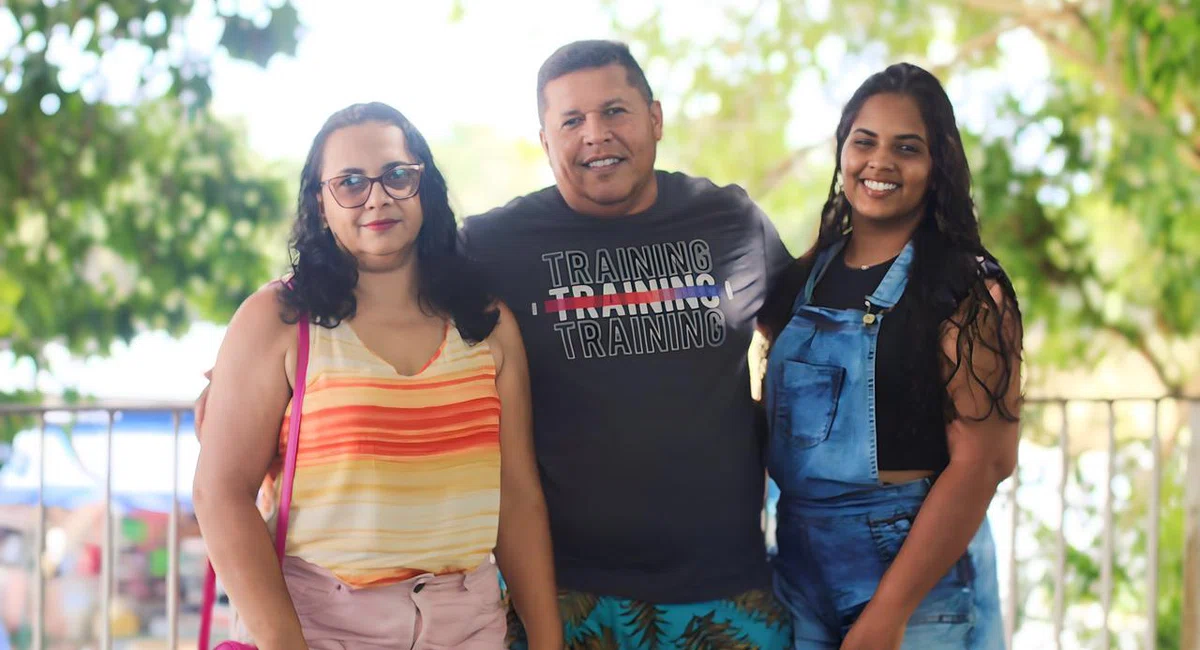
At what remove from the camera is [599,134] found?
2.04 m

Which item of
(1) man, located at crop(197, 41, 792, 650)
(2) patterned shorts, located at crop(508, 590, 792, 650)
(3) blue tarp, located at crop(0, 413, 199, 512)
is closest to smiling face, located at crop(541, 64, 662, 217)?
(1) man, located at crop(197, 41, 792, 650)

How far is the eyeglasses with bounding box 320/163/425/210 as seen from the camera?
5.64 feet

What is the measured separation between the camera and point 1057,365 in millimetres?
6316

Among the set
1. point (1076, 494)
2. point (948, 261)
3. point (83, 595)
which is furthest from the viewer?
point (83, 595)

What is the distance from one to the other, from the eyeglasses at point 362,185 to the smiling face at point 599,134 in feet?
1.34

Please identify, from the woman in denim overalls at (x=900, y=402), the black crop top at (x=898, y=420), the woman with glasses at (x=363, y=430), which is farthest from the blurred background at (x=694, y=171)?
the black crop top at (x=898, y=420)

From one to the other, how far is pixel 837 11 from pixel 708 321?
5.48 metres

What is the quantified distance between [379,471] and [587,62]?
86cm

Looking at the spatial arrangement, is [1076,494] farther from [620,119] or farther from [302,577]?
[302,577]

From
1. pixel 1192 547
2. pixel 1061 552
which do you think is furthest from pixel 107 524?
pixel 1192 547

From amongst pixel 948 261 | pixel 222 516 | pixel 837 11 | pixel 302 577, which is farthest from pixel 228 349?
pixel 837 11

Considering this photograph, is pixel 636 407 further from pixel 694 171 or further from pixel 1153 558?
pixel 694 171

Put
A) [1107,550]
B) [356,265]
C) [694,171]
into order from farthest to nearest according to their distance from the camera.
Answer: [694,171] → [1107,550] → [356,265]

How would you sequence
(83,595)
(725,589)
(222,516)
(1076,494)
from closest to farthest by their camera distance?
(222,516), (725,589), (1076,494), (83,595)
